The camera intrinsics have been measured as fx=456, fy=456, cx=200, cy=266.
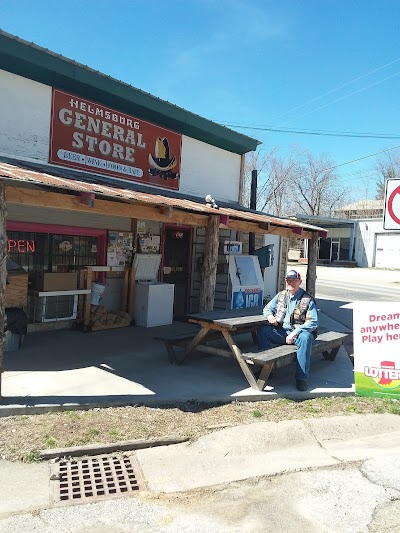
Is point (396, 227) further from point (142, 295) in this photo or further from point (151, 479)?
point (142, 295)

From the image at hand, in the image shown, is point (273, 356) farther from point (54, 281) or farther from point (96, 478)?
point (54, 281)

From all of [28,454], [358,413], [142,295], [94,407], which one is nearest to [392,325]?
[358,413]

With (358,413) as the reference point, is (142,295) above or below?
above

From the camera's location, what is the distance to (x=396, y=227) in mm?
4969

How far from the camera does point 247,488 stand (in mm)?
3371

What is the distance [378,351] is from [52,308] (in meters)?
5.28

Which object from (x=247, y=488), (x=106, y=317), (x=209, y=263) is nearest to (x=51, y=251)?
(x=106, y=317)

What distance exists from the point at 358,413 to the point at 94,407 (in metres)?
2.80

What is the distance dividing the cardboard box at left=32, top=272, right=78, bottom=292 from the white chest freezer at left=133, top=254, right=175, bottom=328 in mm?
1467

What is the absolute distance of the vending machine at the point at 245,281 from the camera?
9945mm

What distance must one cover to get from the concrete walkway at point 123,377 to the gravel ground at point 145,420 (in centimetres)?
15

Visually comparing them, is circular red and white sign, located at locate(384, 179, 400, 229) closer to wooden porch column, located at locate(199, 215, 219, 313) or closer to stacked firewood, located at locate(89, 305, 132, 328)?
wooden porch column, located at locate(199, 215, 219, 313)

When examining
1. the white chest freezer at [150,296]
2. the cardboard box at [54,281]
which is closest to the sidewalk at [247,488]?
the cardboard box at [54,281]

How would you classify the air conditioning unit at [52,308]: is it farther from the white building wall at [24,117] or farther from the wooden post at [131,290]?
the white building wall at [24,117]
